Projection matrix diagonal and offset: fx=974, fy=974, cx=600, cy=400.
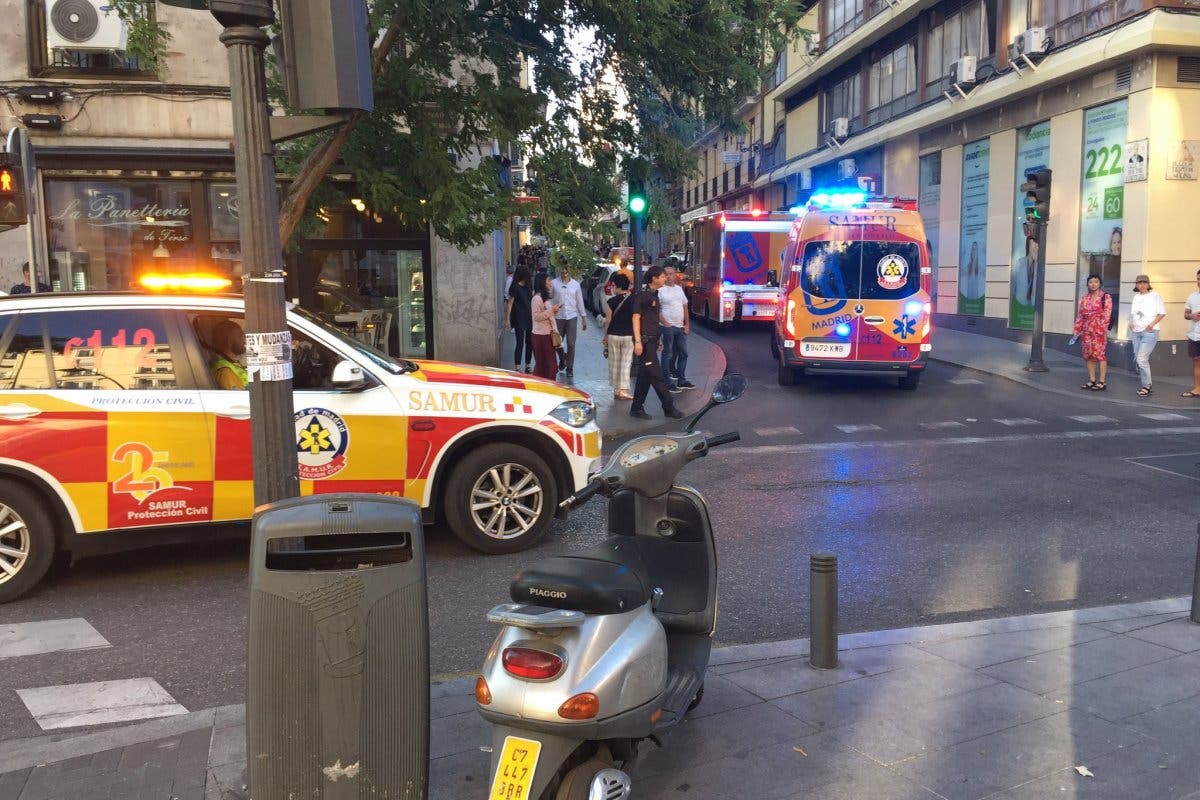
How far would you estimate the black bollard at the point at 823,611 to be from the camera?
4.48m

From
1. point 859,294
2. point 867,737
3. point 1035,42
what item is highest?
point 1035,42

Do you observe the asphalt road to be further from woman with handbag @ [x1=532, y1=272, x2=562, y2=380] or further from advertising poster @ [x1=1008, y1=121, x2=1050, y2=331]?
advertising poster @ [x1=1008, y1=121, x2=1050, y2=331]

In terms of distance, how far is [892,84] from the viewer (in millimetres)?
27938

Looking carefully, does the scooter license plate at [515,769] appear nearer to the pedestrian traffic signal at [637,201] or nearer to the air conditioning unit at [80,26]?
the pedestrian traffic signal at [637,201]

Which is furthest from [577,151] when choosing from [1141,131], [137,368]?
[1141,131]

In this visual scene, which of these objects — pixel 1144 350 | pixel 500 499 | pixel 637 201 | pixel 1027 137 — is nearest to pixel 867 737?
pixel 500 499

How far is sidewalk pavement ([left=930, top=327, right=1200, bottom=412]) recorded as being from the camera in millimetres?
13805

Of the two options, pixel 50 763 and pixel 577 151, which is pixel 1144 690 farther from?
pixel 577 151

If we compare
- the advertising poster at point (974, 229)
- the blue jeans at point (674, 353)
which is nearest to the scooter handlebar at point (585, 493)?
the blue jeans at point (674, 353)

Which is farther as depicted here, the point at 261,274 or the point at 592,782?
the point at 261,274

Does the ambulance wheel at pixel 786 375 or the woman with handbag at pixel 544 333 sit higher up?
the woman with handbag at pixel 544 333

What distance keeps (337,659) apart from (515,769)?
0.61 metres

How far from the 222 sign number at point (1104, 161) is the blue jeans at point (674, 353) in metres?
9.00

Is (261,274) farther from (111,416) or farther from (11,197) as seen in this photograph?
(11,197)
